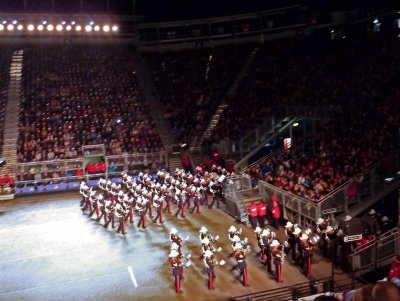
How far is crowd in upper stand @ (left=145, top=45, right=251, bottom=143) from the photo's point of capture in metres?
31.7

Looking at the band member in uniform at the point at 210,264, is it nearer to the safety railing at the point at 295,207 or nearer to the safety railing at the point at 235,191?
the safety railing at the point at 295,207

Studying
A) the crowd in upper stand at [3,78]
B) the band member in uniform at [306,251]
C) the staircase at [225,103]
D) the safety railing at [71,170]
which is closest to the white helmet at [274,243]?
the band member in uniform at [306,251]

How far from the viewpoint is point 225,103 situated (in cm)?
3241

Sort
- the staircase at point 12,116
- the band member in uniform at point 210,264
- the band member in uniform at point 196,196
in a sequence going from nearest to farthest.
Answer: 1. the band member in uniform at point 210,264
2. the band member in uniform at point 196,196
3. the staircase at point 12,116

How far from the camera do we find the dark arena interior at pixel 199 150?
559 inches

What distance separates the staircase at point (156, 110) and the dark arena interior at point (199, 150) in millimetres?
188

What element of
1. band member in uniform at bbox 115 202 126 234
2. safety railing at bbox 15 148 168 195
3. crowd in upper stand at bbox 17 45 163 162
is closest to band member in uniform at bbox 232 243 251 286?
band member in uniform at bbox 115 202 126 234

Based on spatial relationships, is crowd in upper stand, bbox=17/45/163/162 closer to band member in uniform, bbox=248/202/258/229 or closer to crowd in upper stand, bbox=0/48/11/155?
crowd in upper stand, bbox=0/48/11/155

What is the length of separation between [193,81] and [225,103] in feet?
13.7

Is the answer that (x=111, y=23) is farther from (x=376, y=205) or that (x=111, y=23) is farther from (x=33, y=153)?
(x=376, y=205)

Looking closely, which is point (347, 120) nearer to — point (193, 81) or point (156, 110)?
point (156, 110)

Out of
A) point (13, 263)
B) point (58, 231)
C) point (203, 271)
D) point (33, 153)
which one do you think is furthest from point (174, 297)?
point (33, 153)

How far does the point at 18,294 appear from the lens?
13.5 meters

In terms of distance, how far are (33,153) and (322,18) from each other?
24595mm
